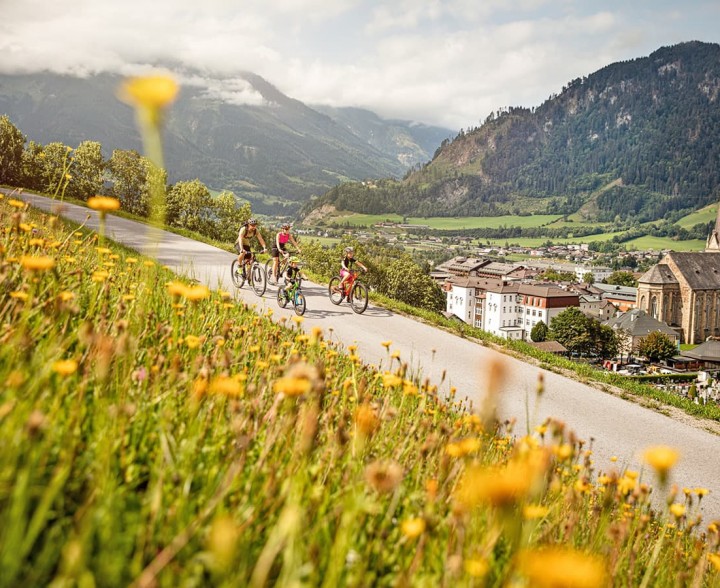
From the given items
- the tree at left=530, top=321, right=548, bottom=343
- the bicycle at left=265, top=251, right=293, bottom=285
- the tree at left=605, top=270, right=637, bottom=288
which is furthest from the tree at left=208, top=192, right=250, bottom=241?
the tree at left=605, top=270, right=637, bottom=288

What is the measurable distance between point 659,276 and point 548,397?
114529 mm

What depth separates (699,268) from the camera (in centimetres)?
11106

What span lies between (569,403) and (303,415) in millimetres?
7352

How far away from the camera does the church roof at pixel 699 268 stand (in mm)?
108438

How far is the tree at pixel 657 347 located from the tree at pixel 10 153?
251 feet

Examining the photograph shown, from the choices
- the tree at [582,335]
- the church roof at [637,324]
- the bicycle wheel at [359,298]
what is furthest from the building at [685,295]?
the bicycle wheel at [359,298]

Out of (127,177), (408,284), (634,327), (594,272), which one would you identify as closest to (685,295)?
(634,327)

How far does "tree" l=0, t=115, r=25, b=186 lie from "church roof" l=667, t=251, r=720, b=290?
114 m

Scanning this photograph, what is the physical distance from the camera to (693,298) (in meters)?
107

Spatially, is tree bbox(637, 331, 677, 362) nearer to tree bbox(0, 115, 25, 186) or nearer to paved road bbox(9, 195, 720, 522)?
paved road bbox(9, 195, 720, 522)

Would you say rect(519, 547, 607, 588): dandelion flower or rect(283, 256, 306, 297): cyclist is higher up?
→ rect(283, 256, 306, 297): cyclist

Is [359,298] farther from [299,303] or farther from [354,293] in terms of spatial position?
[299,303]

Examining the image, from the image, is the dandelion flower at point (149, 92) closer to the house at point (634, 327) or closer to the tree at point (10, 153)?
the tree at point (10, 153)

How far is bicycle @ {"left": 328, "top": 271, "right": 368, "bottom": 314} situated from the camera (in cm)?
1353
